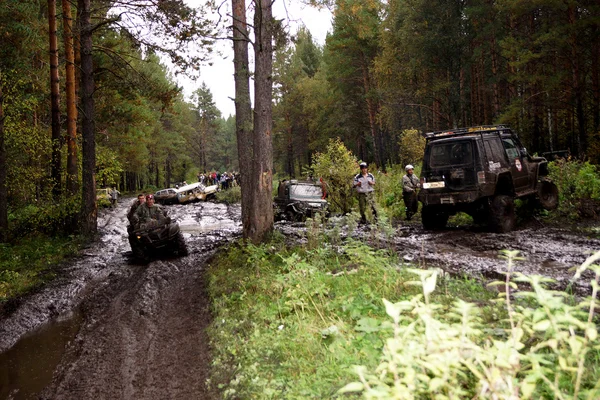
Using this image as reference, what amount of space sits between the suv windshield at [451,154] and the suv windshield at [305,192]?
6.90m

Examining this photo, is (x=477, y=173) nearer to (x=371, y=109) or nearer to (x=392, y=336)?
(x=392, y=336)

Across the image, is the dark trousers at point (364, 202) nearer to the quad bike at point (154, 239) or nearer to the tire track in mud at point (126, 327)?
the tire track in mud at point (126, 327)

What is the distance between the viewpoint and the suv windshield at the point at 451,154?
1062 cm

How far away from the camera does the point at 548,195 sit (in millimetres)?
12586

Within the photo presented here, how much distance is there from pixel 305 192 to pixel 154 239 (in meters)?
7.59

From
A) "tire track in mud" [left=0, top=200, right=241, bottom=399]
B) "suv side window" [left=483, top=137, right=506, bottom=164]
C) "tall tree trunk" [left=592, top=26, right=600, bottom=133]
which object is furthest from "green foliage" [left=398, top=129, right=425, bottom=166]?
"tire track in mud" [left=0, top=200, right=241, bottom=399]

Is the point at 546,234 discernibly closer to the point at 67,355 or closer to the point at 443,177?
the point at 443,177

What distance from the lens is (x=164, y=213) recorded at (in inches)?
472

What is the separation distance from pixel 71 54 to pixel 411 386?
18387 mm

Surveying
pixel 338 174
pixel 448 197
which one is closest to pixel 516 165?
pixel 448 197

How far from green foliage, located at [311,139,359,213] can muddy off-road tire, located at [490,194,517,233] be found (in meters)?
7.62

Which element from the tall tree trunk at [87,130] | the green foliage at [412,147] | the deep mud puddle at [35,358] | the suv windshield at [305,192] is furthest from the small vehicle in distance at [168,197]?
the deep mud puddle at [35,358]

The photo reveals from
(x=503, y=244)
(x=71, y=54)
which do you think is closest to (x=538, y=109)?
(x=503, y=244)

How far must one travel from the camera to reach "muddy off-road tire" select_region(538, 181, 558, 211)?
12.4 m
